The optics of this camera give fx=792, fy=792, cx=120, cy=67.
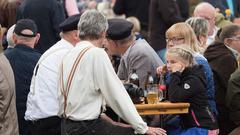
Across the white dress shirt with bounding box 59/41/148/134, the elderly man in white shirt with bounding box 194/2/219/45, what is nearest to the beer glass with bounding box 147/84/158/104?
the white dress shirt with bounding box 59/41/148/134

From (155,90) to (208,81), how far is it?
0.68m

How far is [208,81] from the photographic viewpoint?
885cm

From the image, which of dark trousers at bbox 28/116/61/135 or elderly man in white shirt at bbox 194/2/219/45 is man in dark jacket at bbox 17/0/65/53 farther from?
dark trousers at bbox 28/116/61/135

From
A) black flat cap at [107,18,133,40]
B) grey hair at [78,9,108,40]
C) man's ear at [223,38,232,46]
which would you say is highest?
grey hair at [78,9,108,40]

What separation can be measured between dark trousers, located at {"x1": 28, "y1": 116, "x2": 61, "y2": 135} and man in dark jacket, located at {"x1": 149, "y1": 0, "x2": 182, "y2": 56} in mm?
4236

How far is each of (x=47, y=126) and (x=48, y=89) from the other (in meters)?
0.42

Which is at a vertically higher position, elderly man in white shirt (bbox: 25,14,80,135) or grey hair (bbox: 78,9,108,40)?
grey hair (bbox: 78,9,108,40)

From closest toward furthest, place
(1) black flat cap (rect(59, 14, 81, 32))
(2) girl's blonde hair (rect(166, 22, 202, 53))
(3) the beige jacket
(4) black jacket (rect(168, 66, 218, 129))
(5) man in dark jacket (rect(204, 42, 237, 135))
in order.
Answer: (3) the beige jacket < (4) black jacket (rect(168, 66, 218, 129)) < (1) black flat cap (rect(59, 14, 81, 32)) < (2) girl's blonde hair (rect(166, 22, 202, 53)) < (5) man in dark jacket (rect(204, 42, 237, 135))

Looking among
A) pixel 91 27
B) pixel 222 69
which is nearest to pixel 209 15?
pixel 222 69

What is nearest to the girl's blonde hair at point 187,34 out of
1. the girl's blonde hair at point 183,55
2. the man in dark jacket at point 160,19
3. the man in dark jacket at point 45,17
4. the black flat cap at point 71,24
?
the girl's blonde hair at point 183,55

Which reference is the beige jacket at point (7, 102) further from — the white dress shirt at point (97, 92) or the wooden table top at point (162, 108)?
the wooden table top at point (162, 108)

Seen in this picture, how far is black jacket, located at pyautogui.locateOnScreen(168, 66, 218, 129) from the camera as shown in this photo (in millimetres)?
8430

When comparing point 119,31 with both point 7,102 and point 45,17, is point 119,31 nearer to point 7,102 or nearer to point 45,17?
point 7,102

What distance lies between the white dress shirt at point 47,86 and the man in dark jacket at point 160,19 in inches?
155
